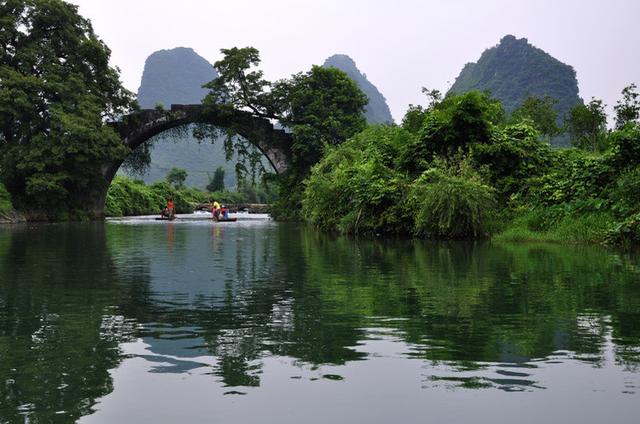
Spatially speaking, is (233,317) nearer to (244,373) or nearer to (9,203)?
(244,373)

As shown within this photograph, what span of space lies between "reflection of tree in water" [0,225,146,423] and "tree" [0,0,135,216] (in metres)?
31.4

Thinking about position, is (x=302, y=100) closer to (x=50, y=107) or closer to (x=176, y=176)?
(x=50, y=107)

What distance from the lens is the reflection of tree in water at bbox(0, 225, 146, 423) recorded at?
179 inches

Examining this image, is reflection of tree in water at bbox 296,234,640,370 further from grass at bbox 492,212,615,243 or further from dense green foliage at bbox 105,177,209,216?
dense green foliage at bbox 105,177,209,216

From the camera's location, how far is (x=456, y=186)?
21.6 metres

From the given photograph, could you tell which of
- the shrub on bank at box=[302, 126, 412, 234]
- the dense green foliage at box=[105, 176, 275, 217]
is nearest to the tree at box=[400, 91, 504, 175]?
the shrub on bank at box=[302, 126, 412, 234]

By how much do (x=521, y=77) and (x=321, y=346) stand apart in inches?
5258

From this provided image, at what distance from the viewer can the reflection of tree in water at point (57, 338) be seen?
4547 mm

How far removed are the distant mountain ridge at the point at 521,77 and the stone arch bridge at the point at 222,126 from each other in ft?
212

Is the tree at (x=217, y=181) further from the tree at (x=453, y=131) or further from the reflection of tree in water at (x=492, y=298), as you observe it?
the reflection of tree in water at (x=492, y=298)

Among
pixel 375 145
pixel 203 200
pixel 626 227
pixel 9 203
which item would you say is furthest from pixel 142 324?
pixel 203 200

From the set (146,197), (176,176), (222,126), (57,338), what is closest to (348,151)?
(222,126)

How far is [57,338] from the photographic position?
6484 mm

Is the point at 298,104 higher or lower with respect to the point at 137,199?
higher
